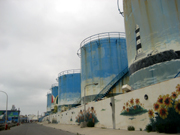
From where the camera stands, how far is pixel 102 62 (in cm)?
3183

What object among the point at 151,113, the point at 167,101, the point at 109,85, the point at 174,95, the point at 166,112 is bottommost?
the point at 151,113

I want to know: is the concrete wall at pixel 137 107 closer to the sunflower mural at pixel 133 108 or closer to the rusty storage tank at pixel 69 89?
the sunflower mural at pixel 133 108

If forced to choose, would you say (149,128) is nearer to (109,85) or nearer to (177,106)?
(177,106)

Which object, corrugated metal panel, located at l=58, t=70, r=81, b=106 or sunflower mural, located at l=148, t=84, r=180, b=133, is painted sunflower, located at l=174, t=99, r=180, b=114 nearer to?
sunflower mural, located at l=148, t=84, r=180, b=133

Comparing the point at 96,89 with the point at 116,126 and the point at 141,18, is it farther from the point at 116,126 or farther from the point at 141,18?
the point at 141,18

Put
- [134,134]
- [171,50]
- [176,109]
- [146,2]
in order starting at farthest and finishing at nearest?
[146,2] < [171,50] < [134,134] < [176,109]

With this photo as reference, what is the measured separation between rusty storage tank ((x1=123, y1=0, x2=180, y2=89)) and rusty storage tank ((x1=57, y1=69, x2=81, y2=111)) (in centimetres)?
3528

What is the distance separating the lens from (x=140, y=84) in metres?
17.2

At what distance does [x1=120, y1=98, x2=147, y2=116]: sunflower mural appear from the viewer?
1541cm

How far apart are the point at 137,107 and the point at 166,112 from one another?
335 centimetres

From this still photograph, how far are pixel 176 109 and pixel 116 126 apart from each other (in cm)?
836

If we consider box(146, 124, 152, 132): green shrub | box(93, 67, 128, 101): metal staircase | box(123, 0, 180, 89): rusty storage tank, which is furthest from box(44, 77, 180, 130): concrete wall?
box(93, 67, 128, 101): metal staircase

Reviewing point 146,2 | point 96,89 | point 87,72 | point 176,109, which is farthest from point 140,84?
point 87,72

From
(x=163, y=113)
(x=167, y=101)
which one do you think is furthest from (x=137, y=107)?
(x=167, y=101)
